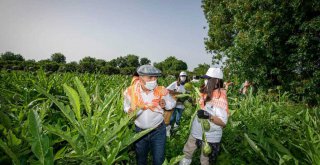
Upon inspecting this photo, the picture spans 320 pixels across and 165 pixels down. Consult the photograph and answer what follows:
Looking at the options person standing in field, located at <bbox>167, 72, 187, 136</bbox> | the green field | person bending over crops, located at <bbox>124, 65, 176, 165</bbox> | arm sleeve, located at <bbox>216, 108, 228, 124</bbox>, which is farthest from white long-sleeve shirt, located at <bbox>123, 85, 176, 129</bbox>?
person standing in field, located at <bbox>167, 72, 187, 136</bbox>

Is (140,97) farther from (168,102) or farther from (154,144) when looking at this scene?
(154,144)

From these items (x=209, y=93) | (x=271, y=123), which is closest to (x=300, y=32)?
(x=271, y=123)

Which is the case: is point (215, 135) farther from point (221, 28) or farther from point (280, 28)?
point (221, 28)

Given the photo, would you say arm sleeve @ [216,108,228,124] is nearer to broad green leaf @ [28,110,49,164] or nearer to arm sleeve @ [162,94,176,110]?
arm sleeve @ [162,94,176,110]

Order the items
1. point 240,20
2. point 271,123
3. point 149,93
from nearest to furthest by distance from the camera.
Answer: point 149,93 < point 271,123 < point 240,20

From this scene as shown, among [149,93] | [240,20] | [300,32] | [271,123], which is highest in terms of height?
[240,20]

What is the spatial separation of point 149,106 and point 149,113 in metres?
0.09

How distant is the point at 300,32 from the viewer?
40.1ft

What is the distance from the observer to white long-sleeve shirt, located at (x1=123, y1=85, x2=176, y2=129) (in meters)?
3.28

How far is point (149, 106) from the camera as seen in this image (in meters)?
3.28

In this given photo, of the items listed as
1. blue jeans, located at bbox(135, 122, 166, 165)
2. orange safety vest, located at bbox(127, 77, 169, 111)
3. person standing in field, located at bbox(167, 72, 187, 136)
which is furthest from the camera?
person standing in field, located at bbox(167, 72, 187, 136)

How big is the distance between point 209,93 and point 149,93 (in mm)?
851

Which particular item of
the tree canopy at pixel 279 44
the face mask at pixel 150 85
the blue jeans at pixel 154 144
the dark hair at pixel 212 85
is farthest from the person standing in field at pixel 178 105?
the tree canopy at pixel 279 44

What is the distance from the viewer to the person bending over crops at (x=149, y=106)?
3.28m
